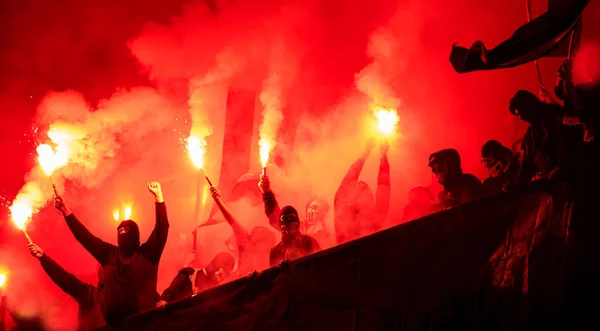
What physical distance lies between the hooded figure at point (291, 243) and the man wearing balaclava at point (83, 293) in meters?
1.74

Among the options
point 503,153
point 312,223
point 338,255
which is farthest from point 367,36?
point 338,255

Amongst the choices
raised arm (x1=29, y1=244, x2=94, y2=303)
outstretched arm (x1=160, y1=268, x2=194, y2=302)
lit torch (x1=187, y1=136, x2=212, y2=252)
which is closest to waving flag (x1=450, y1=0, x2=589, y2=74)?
outstretched arm (x1=160, y1=268, x2=194, y2=302)

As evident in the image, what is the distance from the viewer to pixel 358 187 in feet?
21.6

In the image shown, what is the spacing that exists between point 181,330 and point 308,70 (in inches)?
196

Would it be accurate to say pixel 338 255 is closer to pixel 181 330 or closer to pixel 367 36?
pixel 181 330

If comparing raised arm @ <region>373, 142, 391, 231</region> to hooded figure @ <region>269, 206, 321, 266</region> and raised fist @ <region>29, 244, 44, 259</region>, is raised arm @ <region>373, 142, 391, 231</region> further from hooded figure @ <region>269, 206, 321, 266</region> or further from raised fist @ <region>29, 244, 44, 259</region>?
raised fist @ <region>29, 244, 44, 259</region>

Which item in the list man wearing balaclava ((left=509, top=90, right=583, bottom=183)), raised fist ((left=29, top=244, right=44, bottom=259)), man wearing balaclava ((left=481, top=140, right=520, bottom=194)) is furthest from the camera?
raised fist ((left=29, top=244, right=44, bottom=259))

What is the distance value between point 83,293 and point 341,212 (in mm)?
2579

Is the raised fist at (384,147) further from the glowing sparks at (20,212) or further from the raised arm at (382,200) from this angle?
the glowing sparks at (20,212)

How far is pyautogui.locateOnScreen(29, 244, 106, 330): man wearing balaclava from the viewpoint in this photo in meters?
6.54

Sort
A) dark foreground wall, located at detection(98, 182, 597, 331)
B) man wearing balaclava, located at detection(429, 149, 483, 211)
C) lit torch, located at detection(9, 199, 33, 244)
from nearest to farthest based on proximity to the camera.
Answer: dark foreground wall, located at detection(98, 182, 597, 331) < man wearing balaclava, located at detection(429, 149, 483, 211) < lit torch, located at detection(9, 199, 33, 244)

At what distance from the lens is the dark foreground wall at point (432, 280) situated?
3.87 meters

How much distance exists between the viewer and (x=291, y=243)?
566 centimetres

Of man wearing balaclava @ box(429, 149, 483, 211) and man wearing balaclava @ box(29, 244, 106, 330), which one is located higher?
man wearing balaclava @ box(29, 244, 106, 330)
